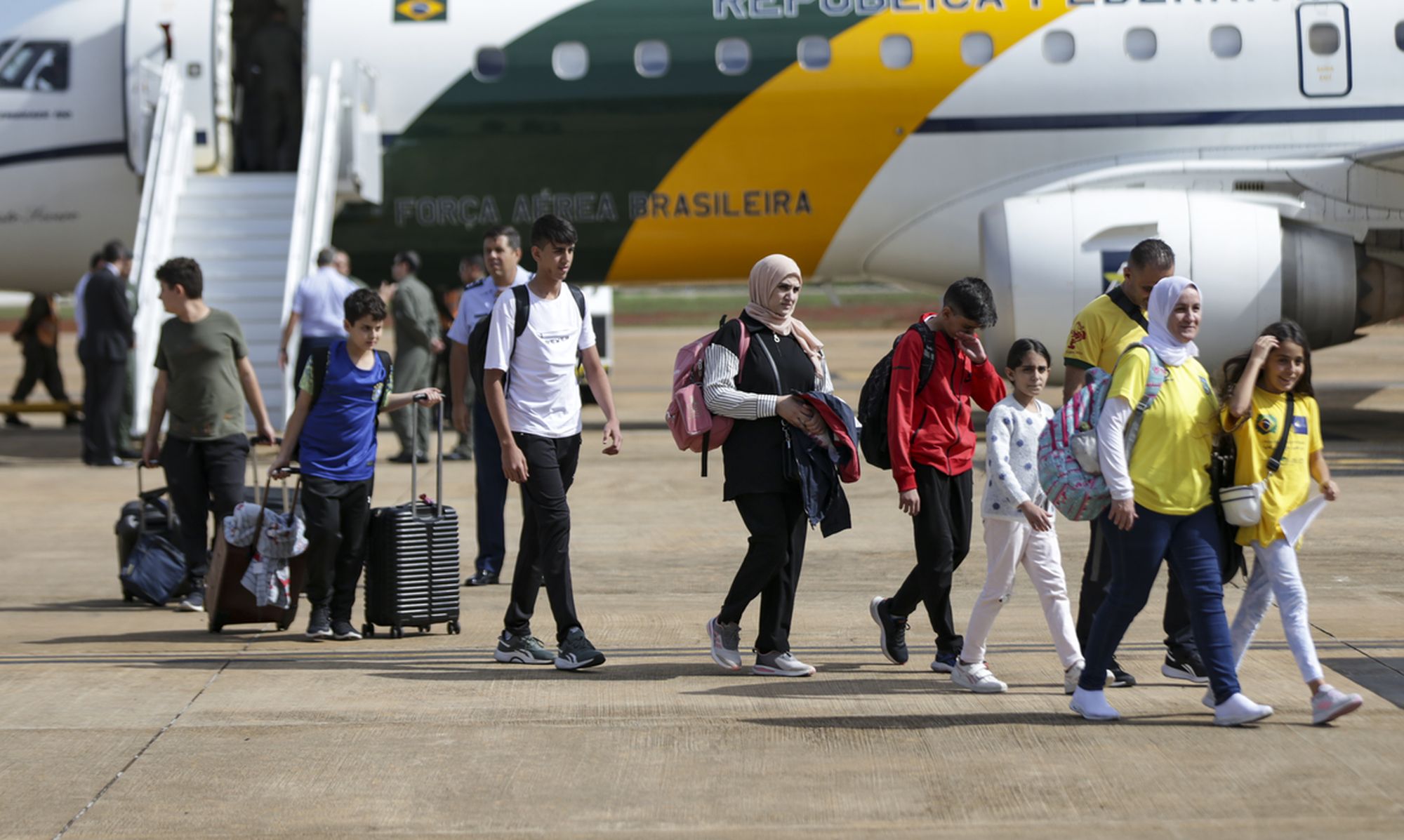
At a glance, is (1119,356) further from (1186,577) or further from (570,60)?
(570,60)

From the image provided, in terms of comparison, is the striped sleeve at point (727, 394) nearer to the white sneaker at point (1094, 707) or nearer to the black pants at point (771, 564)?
the black pants at point (771, 564)

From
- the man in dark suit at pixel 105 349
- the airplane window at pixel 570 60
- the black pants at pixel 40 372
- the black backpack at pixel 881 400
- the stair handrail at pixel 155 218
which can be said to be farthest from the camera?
the black pants at pixel 40 372

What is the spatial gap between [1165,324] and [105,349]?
34.6 ft

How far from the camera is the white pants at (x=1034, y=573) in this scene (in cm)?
616

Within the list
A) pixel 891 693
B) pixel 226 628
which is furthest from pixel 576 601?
pixel 891 693

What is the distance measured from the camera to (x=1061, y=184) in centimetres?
1474

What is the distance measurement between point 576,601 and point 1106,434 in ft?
11.5

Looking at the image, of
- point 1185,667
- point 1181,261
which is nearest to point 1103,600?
point 1185,667

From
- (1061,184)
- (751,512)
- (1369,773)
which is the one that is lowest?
(1369,773)

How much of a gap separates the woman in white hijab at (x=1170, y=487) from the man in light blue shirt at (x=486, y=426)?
12.4 ft

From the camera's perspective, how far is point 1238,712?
18.6 feet

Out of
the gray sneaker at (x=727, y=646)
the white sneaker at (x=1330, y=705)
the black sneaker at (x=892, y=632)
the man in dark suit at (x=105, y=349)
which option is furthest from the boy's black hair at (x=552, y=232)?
the man in dark suit at (x=105, y=349)

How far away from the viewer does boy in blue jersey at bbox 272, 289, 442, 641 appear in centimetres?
738

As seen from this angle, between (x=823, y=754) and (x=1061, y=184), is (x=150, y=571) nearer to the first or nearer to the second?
(x=823, y=754)
